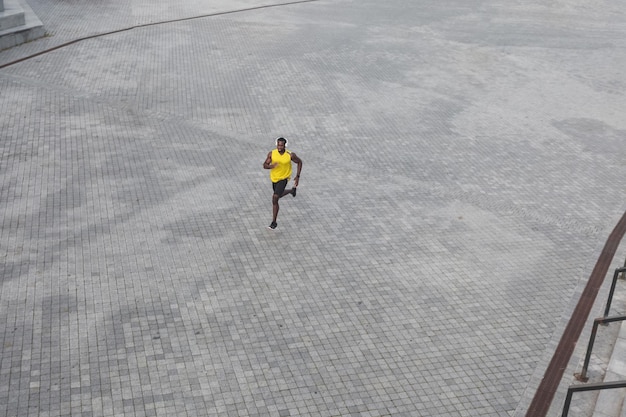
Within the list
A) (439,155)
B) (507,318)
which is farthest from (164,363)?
(439,155)

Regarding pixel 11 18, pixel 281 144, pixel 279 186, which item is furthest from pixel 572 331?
pixel 11 18

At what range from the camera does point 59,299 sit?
8914mm

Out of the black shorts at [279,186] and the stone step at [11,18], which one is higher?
the stone step at [11,18]

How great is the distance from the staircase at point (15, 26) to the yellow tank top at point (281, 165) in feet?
35.4

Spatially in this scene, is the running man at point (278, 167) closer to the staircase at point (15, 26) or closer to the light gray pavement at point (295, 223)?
the light gray pavement at point (295, 223)

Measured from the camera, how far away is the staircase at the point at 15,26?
59.1 feet

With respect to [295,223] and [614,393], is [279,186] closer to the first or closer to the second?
[295,223]

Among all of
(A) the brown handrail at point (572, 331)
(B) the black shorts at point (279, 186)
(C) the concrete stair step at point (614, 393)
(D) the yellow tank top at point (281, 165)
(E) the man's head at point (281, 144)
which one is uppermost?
(E) the man's head at point (281, 144)

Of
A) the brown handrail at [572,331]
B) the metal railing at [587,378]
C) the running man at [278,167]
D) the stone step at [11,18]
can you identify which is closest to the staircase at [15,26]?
the stone step at [11,18]

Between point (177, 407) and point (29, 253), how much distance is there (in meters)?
3.79

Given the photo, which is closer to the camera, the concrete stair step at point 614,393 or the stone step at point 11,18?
the concrete stair step at point 614,393

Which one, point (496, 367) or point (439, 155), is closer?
point (496, 367)

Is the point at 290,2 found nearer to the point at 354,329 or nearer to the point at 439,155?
the point at 439,155

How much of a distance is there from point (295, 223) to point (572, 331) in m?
4.30
